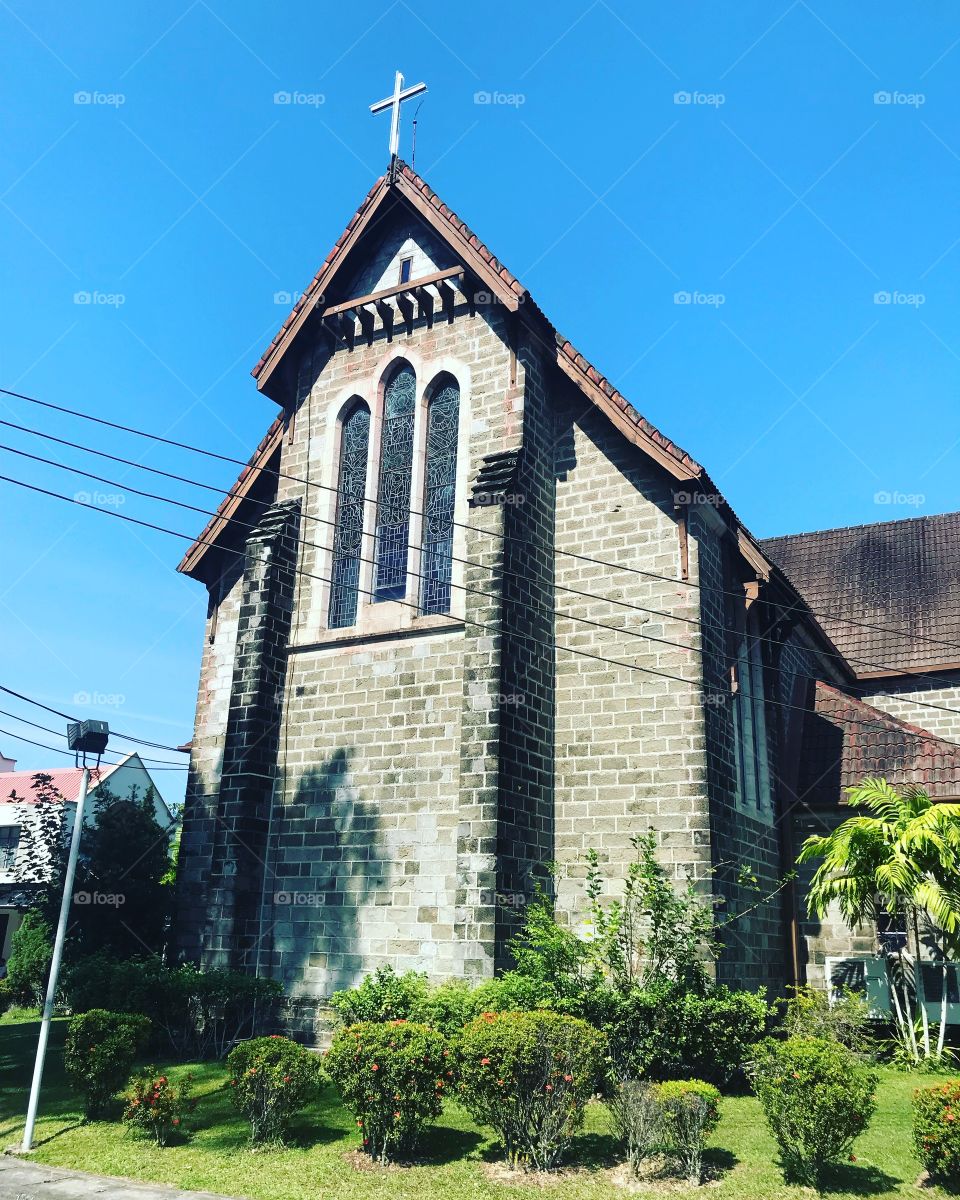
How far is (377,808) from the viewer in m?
16.2

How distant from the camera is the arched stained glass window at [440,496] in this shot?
16906 mm

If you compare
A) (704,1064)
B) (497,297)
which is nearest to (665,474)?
(497,297)

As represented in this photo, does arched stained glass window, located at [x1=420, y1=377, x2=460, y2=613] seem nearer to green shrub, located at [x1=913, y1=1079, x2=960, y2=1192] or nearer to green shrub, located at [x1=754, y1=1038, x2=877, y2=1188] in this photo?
green shrub, located at [x1=754, y1=1038, x2=877, y2=1188]

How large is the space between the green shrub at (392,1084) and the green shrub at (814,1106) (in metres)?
3.31

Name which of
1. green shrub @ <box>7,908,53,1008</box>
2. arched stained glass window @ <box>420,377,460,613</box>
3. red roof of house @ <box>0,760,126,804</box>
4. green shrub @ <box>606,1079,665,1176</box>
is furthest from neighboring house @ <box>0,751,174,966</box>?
green shrub @ <box>606,1079,665,1176</box>

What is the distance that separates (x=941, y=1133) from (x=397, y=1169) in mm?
5115

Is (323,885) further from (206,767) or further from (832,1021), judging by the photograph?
(832,1021)

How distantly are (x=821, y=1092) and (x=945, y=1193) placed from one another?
1.37 meters

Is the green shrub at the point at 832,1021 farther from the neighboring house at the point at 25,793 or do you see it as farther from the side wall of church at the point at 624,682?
the neighboring house at the point at 25,793

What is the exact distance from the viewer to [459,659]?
16.1 m

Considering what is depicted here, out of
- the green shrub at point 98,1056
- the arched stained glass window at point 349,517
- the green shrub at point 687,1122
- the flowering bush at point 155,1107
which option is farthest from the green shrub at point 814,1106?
the arched stained glass window at point 349,517

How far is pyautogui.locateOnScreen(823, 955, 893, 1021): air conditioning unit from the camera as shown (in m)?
16.1

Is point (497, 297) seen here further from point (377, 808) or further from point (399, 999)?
point (399, 999)

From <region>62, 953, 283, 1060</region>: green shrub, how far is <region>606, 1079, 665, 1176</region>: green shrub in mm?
7859
